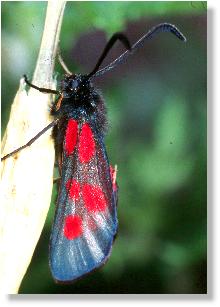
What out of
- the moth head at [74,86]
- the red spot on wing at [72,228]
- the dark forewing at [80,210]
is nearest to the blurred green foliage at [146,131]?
the moth head at [74,86]

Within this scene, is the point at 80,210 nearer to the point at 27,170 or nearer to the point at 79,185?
the point at 79,185

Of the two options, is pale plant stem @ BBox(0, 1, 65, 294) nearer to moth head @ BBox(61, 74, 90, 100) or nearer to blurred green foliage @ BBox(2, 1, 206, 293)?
moth head @ BBox(61, 74, 90, 100)

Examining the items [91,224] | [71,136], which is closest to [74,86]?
[71,136]

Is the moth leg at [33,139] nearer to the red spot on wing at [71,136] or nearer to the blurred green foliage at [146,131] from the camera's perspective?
the red spot on wing at [71,136]

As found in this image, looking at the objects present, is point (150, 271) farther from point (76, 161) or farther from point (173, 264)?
point (76, 161)

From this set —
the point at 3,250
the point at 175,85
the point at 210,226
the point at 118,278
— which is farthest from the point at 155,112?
the point at 3,250

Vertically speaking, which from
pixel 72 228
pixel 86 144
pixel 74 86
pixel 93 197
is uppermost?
pixel 74 86
